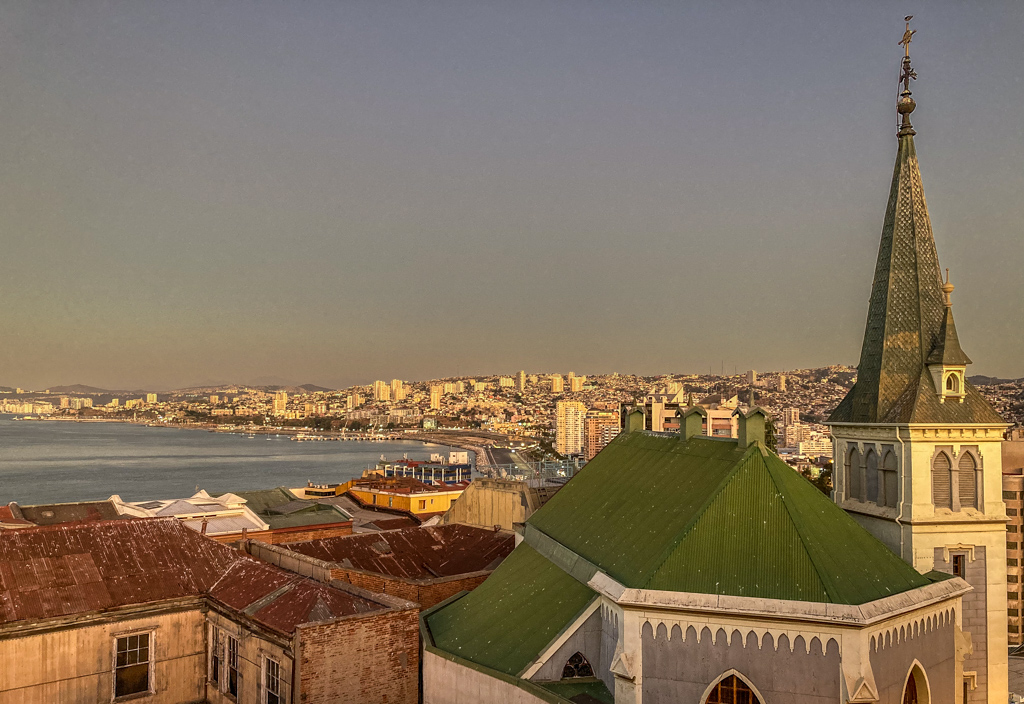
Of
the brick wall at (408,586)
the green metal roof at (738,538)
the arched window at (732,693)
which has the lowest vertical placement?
the brick wall at (408,586)

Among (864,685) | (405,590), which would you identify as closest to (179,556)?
(405,590)

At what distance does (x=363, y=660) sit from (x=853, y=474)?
41.0 feet

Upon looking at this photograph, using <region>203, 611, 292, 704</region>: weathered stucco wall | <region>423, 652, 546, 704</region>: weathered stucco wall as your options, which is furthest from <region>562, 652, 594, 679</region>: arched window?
<region>203, 611, 292, 704</region>: weathered stucco wall

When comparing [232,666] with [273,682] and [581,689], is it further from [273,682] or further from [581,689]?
[581,689]

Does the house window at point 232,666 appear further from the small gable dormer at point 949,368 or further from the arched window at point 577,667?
the small gable dormer at point 949,368

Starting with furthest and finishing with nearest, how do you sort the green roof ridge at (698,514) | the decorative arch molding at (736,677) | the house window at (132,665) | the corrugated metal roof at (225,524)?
the corrugated metal roof at (225,524), the house window at (132,665), the green roof ridge at (698,514), the decorative arch molding at (736,677)

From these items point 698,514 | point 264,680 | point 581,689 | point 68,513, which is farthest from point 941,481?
point 68,513

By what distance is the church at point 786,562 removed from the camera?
481 inches

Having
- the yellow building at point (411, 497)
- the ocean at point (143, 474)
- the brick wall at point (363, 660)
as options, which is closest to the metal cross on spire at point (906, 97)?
the brick wall at point (363, 660)

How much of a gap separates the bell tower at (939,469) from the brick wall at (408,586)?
1113 cm

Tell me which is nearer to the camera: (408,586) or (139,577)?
(139,577)

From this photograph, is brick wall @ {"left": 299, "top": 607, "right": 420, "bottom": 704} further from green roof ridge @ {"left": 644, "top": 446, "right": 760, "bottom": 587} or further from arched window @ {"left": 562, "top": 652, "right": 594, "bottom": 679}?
green roof ridge @ {"left": 644, "top": 446, "right": 760, "bottom": 587}

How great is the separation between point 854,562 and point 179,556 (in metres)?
15.9

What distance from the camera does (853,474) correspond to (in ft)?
63.8
